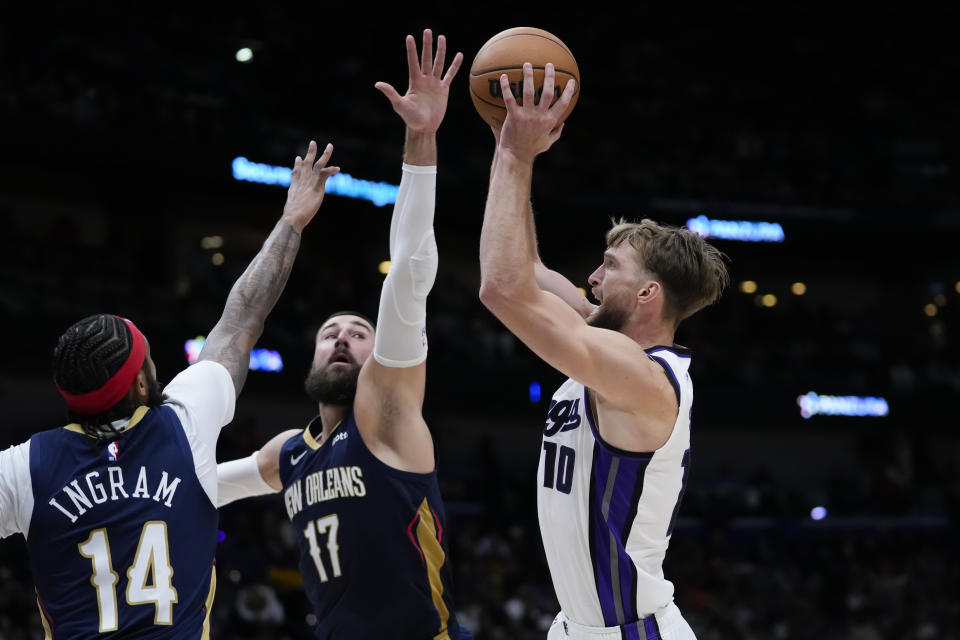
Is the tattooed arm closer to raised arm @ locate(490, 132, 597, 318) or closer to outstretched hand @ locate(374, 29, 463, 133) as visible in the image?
outstretched hand @ locate(374, 29, 463, 133)

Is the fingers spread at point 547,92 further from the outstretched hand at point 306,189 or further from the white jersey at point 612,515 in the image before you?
the outstretched hand at point 306,189

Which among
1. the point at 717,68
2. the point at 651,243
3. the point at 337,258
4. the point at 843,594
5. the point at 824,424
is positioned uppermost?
the point at 717,68

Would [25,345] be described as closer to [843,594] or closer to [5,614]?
[5,614]

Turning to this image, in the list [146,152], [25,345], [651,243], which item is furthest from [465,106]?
[651,243]

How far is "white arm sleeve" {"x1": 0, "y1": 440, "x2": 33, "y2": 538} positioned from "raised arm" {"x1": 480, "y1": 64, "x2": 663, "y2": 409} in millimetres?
1436

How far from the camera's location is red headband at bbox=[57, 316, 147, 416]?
3092mm

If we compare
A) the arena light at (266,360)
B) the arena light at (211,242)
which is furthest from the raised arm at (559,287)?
the arena light at (211,242)

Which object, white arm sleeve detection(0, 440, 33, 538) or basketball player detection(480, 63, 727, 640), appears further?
basketball player detection(480, 63, 727, 640)

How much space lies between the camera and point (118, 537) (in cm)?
303

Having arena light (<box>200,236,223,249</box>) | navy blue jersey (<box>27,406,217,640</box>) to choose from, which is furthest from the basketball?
arena light (<box>200,236,223,249</box>)

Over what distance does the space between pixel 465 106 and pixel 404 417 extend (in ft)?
61.6

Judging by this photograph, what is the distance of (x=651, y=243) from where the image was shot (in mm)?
3920

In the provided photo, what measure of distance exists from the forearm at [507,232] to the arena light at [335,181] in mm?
14082

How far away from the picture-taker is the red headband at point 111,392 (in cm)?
309
